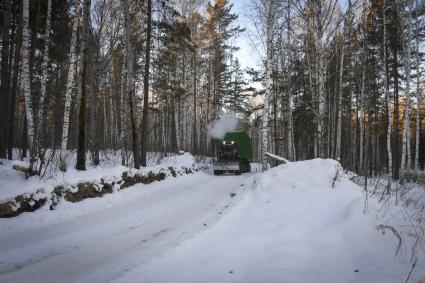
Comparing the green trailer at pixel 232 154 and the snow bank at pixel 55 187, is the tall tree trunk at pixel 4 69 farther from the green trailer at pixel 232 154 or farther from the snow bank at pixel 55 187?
the green trailer at pixel 232 154

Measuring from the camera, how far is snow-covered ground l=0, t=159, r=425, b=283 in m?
4.38

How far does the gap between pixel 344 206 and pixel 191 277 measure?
408 centimetres

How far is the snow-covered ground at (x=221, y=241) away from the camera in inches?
172

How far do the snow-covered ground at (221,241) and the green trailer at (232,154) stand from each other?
11.0 m

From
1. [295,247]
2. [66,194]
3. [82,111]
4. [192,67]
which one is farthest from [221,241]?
[192,67]

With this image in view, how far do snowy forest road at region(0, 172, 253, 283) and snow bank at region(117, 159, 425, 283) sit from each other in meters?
0.44

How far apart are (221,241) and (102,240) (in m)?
2.01

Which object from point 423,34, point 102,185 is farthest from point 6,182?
point 423,34

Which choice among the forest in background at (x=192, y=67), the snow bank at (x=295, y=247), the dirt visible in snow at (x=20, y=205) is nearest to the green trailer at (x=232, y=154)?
the forest in background at (x=192, y=67)

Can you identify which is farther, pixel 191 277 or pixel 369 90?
pixel 369 90

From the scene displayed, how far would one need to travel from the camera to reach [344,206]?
7098mm

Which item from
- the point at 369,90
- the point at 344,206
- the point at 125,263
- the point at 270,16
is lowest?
the point at 125,263

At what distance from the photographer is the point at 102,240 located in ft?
19.5

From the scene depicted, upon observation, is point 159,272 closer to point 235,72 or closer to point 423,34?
point 423,34
